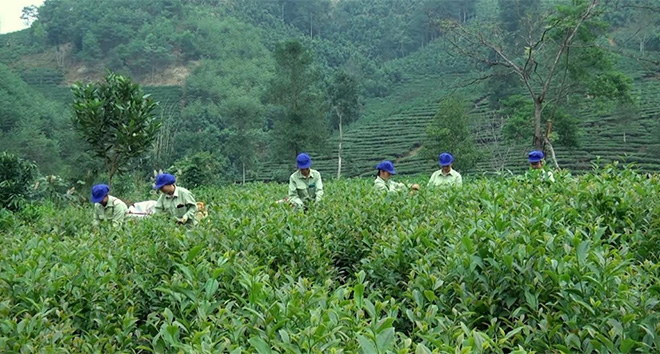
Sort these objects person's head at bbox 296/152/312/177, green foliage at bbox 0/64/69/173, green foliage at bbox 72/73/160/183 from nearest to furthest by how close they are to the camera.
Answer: person's head at bbox 296/152/312/177 → green foliage at bbox 72/73/160/183 → green foliage at bbox 0/64/69/173

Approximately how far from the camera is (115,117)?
10266mm

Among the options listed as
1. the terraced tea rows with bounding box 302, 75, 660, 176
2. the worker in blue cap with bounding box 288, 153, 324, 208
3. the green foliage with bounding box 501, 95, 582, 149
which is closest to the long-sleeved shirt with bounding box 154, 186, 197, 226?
the worker in blue cap with bounding box 288, 153, 324, 208

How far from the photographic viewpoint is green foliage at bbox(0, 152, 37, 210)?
11344 millimetres

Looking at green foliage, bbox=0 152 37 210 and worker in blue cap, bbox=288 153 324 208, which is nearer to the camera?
worker in blue cap, bbox=288 153 324 208

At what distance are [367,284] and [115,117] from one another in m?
8.60

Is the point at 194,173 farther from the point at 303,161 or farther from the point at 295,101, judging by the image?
the point at 295,101

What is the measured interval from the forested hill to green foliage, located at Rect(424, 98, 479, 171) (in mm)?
94

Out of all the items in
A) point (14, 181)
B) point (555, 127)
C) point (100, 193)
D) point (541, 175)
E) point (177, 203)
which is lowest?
point (555, 127)

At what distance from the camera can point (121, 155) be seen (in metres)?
10.7

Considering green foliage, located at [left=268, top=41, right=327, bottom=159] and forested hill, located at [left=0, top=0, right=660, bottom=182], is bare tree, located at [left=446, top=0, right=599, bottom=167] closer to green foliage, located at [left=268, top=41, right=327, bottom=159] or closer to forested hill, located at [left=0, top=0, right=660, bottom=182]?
forested hill, located at [left=0, top=0, right=660, bottom=182]

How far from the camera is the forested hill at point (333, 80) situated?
19234mm

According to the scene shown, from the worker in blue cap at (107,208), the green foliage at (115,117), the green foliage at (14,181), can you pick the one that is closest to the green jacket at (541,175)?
the worker in blue cap at (107,208)

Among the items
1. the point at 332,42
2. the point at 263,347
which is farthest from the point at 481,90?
the point at 263,347

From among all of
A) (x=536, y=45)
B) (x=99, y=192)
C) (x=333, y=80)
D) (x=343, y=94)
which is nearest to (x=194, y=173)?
(x=536, y=45)
